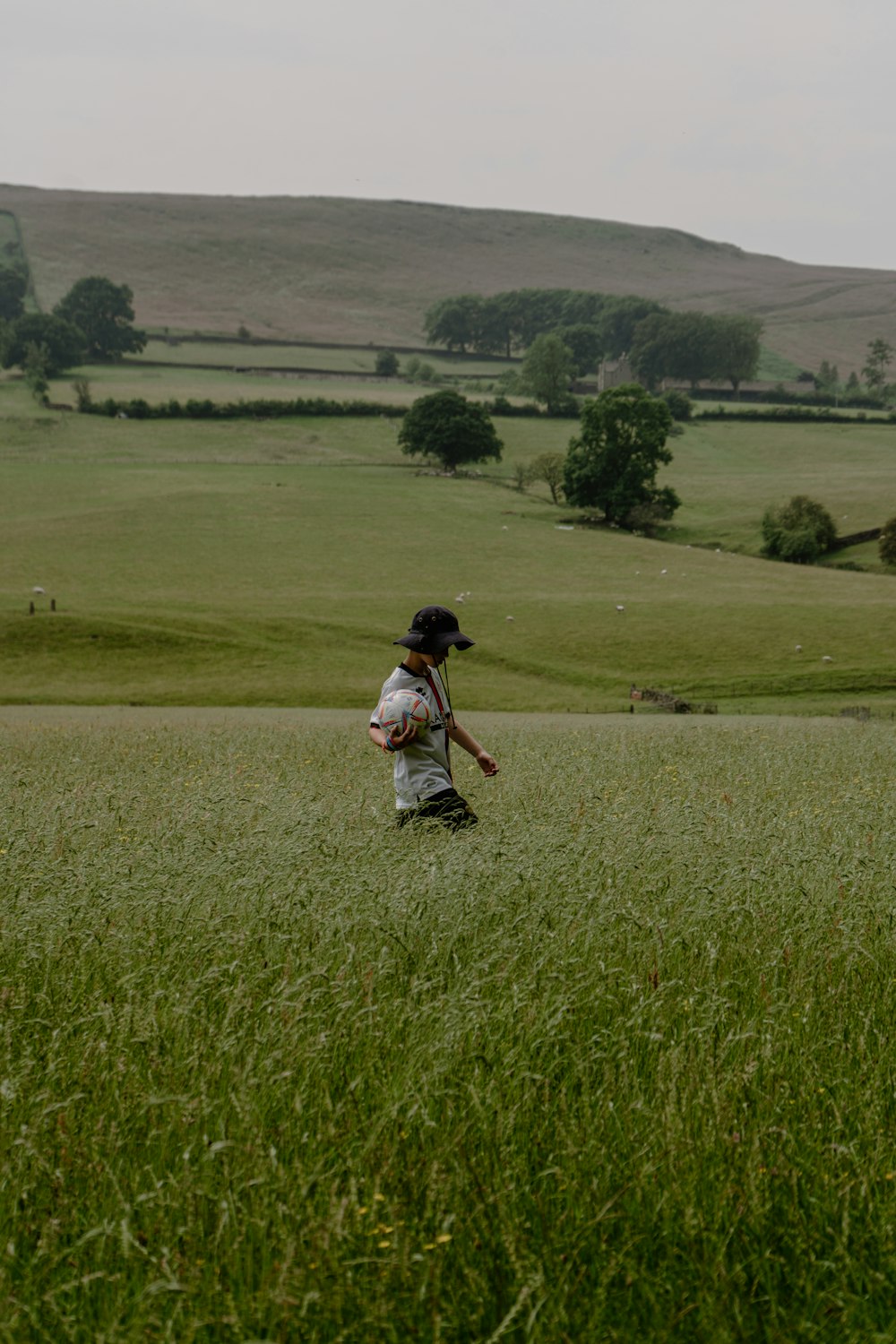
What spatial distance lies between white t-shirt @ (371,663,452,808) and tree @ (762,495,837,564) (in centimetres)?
7505

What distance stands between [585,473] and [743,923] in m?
88.5

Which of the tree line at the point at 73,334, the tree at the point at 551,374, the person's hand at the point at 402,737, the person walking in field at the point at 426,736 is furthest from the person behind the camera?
the tree line at the point at 73,334

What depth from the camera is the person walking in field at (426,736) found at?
9594 millimetres

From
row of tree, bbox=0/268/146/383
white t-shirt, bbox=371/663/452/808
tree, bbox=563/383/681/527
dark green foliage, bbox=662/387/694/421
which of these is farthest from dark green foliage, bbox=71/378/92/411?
white t-shirt, bbox=371/663/452/808

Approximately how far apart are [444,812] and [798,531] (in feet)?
255

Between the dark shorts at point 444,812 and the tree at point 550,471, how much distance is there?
90.8 m

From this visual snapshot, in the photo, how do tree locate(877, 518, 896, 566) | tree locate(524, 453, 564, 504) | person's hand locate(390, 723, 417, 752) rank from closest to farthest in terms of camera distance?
person's hand locate(390, 723, 417, 752)
tree locate(877, 518, 896, 566)
tree locate(524, 453, 564, 504)

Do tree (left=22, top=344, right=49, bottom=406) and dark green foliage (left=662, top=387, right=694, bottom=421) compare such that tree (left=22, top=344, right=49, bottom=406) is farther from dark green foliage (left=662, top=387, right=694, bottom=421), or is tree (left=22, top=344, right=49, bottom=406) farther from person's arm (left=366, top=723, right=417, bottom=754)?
person's arm (left=366, top=723, right=417, bottom=754)

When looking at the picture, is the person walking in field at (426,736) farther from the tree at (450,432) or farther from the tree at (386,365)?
the tree at (386,365)

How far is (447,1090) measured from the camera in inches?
165

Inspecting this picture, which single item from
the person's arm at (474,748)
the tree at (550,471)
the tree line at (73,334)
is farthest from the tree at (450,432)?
the person's arm at (474,748)

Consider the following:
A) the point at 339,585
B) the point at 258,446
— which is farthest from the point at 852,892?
the point at 258,446

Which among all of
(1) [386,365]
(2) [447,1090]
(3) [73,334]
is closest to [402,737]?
(2) [447,1090]

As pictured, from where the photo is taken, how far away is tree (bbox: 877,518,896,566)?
251 ft
